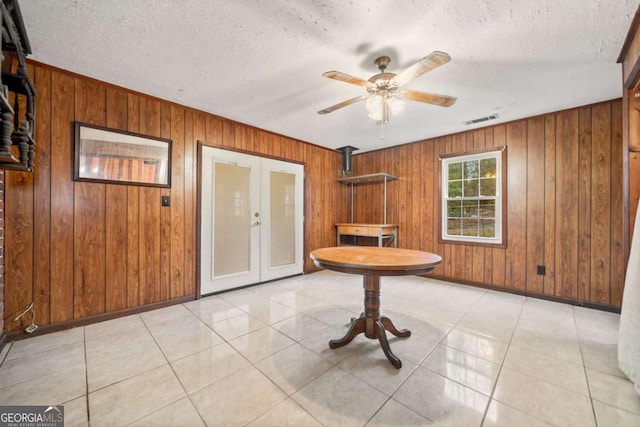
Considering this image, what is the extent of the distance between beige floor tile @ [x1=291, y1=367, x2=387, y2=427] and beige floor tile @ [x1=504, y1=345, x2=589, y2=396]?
1092 millimetres

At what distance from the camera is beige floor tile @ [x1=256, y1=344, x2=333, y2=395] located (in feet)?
5.34

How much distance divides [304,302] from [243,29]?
2.74 m

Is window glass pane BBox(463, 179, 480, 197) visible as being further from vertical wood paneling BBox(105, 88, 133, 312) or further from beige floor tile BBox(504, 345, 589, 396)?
vertical wood paneling BBox(105, 88, 133, 312)

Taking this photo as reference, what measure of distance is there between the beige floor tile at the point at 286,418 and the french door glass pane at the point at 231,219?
2.31 metres

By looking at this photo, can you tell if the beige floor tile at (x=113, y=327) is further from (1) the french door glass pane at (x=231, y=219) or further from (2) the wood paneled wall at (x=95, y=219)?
(1) the french door glass pane at (x=231, y=219)

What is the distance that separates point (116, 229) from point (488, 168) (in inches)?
189

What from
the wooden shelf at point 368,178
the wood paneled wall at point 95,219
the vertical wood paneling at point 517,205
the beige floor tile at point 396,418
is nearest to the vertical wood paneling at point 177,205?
the wood paneled wall at point 95,219

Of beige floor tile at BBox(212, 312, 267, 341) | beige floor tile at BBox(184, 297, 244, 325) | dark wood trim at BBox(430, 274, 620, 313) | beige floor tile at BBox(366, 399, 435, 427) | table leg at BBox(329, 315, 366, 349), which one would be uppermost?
table leg at BBox(329, 315, 366, 349)

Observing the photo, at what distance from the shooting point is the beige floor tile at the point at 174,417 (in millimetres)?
1306

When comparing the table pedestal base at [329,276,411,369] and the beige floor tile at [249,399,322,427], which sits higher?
the table pedestal base at [329,276,411,369]

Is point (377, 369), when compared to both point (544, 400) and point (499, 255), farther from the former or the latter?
point (499, 255)

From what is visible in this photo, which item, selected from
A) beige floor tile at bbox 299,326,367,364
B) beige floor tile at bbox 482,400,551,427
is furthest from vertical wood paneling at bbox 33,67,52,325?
beige floor tile at bbox 482,400,551,427

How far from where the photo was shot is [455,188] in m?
4.06

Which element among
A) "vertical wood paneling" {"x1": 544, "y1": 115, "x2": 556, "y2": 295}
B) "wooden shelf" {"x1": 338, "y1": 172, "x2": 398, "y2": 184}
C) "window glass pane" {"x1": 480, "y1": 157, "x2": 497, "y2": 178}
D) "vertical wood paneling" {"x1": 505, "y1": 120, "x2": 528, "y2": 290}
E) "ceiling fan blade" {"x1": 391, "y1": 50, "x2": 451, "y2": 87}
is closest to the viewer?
"ceiling fan blade" {"x1": 391, "y1": 50, "x2": 451, "y2": 87}
